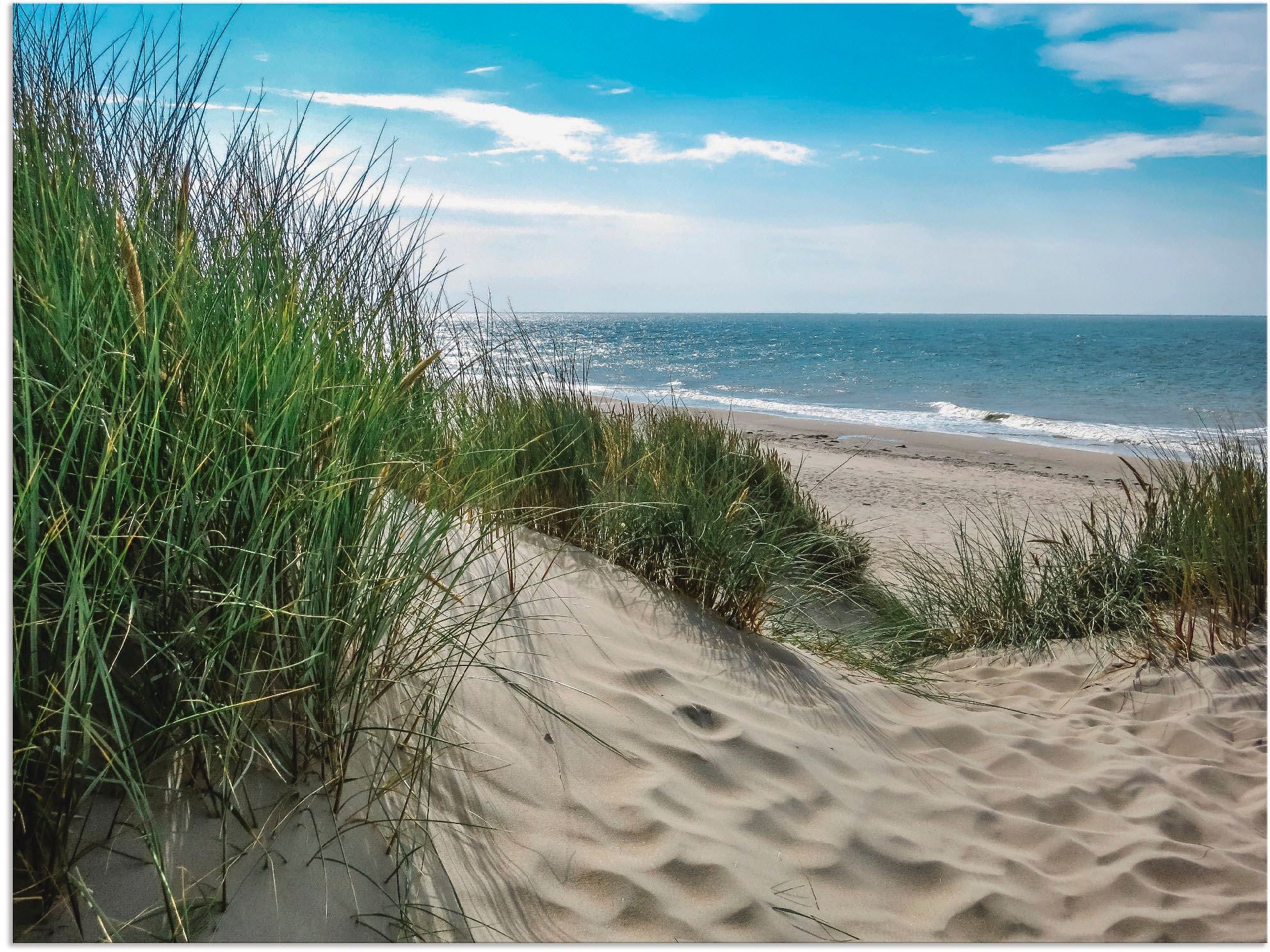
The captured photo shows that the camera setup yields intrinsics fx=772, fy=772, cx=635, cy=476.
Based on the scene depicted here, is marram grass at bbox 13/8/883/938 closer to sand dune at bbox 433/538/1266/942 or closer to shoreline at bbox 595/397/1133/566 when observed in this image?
sand dune at bbox 433/538/1266/942

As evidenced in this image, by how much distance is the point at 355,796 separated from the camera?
4.94 ft

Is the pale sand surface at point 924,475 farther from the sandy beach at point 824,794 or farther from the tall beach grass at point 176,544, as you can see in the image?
the tall beach grass at point 176,544

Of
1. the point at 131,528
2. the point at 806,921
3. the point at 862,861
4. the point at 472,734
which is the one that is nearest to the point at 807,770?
the point at 862,861

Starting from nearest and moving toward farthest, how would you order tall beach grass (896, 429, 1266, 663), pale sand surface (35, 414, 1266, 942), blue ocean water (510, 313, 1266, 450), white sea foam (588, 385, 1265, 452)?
1. pale sand surface (35, 414, 1266, 942)
2. tall beach grass (896, 429, 1266, 663)
3. white sea foam (588, 385, 1265, 452)
4. blue ocean water (510, 313, 1266, 450)

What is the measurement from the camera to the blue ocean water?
16812 millimetres

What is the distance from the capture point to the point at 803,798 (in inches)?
82.1

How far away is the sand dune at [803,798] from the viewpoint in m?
1.66

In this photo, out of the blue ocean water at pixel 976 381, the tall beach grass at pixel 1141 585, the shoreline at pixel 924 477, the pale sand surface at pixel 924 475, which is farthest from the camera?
the blue ocean water at pixel 976 381

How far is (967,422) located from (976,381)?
10.7 metres

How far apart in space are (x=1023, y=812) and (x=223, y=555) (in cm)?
234

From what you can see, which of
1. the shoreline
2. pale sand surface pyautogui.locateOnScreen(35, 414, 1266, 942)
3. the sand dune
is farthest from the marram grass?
the shoreline

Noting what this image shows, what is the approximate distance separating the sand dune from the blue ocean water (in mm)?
2215

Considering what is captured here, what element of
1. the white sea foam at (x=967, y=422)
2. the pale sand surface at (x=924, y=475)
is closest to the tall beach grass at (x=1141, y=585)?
the pale sand surface at (x=924, y=475)

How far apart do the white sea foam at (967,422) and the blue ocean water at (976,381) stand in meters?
0.06
